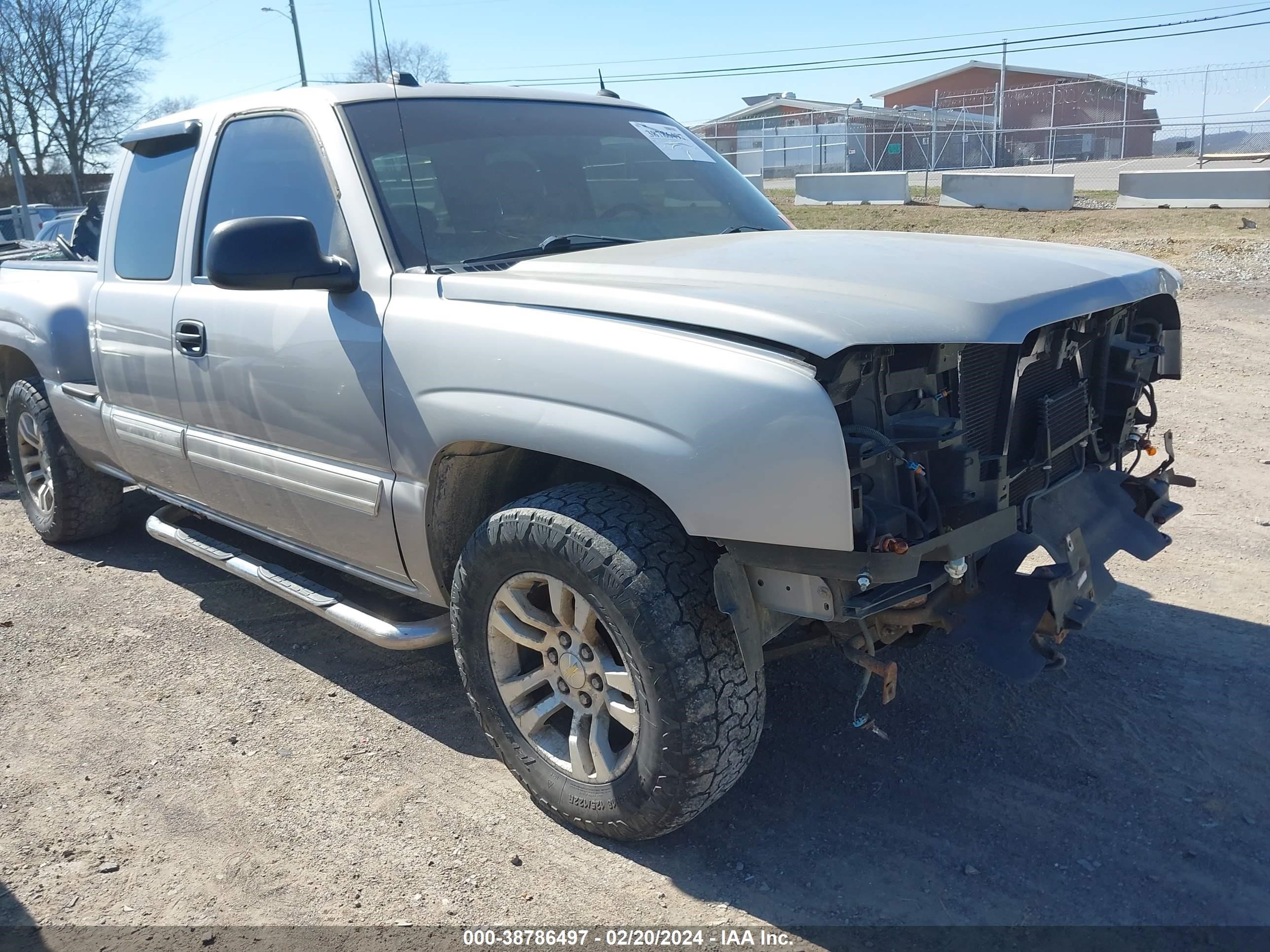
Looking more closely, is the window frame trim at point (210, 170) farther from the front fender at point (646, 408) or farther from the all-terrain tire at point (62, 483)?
the all-terrain tire at point (62, 483)

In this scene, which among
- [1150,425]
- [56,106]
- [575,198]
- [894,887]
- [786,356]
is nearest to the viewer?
[786,356]

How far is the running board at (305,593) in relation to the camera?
11.0ft

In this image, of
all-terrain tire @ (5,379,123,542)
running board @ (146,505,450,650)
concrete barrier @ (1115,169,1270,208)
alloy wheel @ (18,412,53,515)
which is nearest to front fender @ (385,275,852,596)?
running board @ (146,505,450,650)

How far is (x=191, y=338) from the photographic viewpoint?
154 inches

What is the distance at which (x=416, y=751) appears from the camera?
3492 mm

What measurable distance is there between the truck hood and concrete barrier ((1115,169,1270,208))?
56.8 ft

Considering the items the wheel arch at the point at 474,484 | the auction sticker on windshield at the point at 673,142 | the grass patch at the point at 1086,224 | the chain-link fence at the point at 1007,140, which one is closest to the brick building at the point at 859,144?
the chain-link fence at the point at 1007,140

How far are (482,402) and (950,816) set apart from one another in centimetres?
175

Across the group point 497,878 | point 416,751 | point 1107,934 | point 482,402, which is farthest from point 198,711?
point 1107,934

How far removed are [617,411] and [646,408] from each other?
9cm

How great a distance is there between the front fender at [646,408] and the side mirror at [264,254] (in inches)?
13.1

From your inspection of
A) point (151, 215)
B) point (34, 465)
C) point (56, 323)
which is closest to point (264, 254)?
point (151, 215)

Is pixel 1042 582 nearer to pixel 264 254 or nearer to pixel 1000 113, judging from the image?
pixel 264 254

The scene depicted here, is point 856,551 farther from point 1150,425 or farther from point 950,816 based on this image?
point 1150,425
